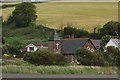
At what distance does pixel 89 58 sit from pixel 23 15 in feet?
5.95

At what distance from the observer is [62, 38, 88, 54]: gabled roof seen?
9711 mm

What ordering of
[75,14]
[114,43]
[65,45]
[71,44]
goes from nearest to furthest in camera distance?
1. [75,14]
2. [114,43]
3. [65,45]
4. [71,44]

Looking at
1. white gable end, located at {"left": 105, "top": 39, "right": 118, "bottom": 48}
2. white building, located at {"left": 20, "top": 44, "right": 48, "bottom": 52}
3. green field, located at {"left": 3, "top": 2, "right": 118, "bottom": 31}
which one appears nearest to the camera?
green field, located at {"left": 3, "top": 2, "right": 118, "bottom": 31}

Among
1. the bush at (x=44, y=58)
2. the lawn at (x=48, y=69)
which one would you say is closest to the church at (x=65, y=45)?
the bush at (x=44, y=58)

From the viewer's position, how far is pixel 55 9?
6391mm

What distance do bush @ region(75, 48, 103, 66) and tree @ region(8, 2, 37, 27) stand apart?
4.79 feet

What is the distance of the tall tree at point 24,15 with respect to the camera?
23.1 ft

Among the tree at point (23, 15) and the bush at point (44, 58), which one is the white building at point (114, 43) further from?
the tree at point (23, 15)

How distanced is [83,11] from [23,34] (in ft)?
5.34

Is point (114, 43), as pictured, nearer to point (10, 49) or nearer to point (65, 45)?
point (65, 45)

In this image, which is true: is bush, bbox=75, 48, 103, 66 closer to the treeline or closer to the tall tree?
the treeline

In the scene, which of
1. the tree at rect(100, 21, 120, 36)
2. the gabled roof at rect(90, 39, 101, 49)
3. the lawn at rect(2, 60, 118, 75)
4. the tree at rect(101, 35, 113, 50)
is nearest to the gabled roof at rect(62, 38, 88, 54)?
the gabled roof at rect(90, 39, 101, 49)

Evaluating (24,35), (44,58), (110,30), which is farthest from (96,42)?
(24,35)

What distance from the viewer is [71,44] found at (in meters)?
10.4
